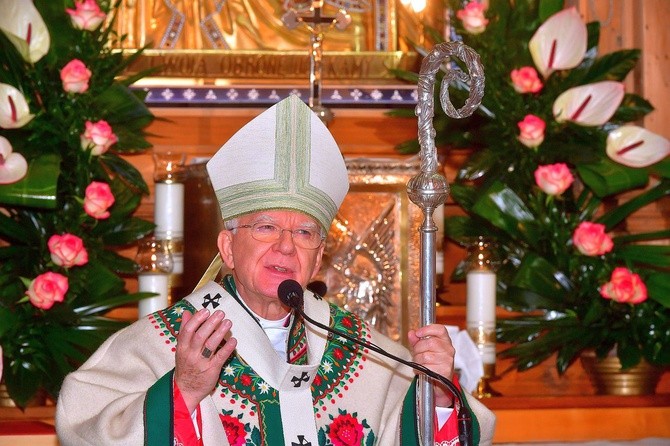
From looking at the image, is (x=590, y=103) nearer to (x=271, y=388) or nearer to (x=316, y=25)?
(x=316, y=25)

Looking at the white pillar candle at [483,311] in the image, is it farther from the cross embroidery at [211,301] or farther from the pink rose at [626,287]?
the cross embroidery at [211,301]

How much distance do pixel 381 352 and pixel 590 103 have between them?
2.92m

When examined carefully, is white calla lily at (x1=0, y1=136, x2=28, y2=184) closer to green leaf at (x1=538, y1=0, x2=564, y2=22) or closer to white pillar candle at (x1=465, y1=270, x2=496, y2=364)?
white pillar candle at (x1=465, y1=270, x2=496, y2=364)

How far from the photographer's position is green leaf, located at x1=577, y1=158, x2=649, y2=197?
6.36 meters

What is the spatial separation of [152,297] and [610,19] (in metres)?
2.95

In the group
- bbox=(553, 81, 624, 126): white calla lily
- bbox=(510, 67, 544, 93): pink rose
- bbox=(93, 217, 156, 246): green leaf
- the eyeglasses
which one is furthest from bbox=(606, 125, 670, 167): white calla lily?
the eyeglasses

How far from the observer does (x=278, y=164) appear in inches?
178

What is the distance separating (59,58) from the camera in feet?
20.6

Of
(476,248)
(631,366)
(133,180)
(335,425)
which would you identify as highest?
(133,180)

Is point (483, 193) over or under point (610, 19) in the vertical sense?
under

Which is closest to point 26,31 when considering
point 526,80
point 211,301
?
point 211,301

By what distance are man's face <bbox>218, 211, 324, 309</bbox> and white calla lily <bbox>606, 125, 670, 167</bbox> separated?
235cm

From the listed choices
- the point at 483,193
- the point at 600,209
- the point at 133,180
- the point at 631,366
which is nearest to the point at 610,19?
the point at 600,209

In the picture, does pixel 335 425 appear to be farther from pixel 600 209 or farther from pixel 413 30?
pixel 413 30
